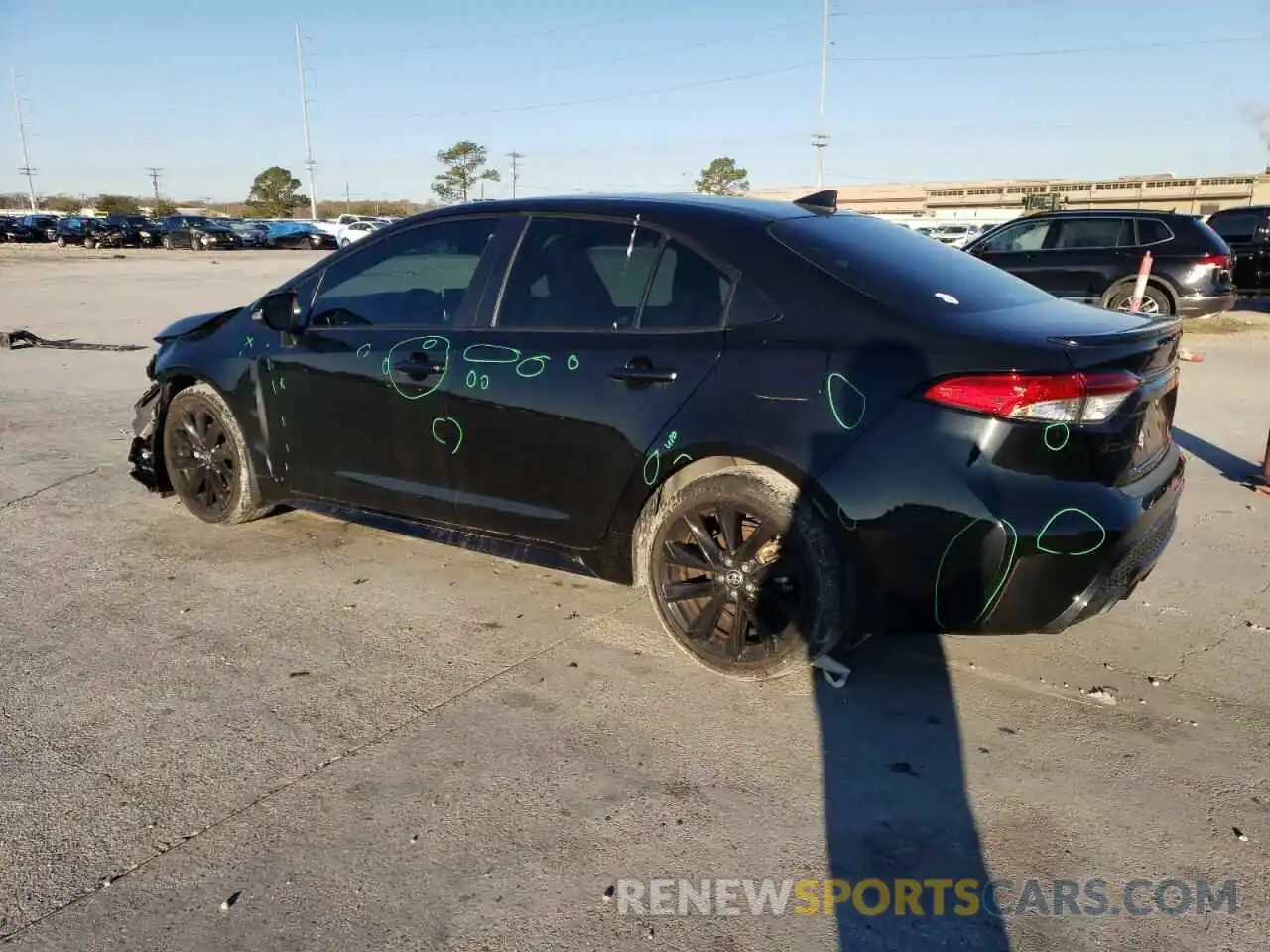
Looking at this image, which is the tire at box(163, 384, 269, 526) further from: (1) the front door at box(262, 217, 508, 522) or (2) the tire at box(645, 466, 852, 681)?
(2) the tire at box(645, 466, 852, 681)

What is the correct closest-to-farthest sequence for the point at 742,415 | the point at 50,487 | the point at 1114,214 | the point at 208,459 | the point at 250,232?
the point at 742,415 < the point at 208,459 < the point at 50,487 < the point at 1114,214 < the point at 250,232

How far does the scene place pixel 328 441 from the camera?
178 inches

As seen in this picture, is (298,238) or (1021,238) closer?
(1021,238)

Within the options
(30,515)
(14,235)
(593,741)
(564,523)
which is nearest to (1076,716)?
(593,741)

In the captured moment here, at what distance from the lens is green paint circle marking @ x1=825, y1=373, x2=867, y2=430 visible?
10.2ft

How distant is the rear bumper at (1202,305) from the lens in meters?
12.0

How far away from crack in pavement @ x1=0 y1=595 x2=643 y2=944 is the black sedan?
15.2 inches

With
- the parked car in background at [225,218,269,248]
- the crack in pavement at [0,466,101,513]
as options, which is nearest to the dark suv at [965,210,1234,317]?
the crack in pavement at [0,466,101,513]

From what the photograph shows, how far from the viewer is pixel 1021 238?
13453 mm

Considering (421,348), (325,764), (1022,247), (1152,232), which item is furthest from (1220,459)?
(1022,247)

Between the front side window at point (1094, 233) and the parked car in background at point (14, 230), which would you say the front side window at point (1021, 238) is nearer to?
the front side window at point (1094, 233)

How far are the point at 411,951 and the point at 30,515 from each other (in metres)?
4.57

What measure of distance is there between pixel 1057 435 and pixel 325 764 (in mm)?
2461

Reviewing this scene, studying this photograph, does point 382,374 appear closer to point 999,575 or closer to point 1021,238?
point 999,575
